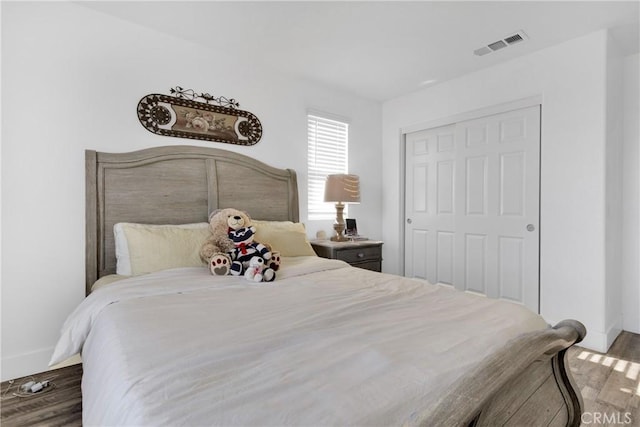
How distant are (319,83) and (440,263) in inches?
97.6

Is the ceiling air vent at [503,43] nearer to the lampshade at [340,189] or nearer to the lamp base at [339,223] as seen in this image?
the lampshade at [340,189]

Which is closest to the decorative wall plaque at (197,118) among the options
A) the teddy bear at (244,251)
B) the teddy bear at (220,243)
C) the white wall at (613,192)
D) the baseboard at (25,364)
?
the teddy bear at (220,243)

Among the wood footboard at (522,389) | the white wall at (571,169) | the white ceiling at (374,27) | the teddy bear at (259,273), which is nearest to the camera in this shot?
the wood footboard at (522,389)

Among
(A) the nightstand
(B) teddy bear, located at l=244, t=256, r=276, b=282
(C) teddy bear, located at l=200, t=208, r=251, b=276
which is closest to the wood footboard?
(B) teddy bear, located at l=244, t=256, r=276, b=282

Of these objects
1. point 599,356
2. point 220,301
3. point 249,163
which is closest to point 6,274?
point 220,301

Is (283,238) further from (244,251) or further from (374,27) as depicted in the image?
(374,27)

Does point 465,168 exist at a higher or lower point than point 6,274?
higher

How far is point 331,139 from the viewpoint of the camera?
3.77 m

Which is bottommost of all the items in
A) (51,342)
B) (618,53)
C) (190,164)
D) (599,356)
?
(599,356)

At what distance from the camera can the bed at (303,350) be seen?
738 mm

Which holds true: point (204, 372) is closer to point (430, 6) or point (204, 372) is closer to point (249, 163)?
point (249, 163)
